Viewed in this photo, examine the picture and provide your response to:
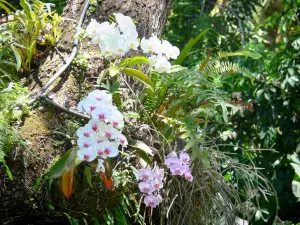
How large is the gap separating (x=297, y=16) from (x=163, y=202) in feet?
10.5

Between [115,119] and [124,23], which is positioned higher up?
[124,23]

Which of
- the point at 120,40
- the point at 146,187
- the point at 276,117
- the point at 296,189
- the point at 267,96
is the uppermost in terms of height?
the point at 120,40

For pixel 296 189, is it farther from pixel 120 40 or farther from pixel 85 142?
pixel 85 142

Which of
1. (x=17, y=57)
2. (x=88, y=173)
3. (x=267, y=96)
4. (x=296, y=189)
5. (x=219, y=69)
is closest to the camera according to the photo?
(x=88, y=173)

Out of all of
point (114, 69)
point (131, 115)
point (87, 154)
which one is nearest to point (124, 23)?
point (114, 69)

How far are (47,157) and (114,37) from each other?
1.66 feet

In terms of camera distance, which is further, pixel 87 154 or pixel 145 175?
pixel 145 175

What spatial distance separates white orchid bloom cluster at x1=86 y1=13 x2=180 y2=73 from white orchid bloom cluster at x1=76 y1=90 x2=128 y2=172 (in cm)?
32

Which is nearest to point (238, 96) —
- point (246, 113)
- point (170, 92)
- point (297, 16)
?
point (246, 113)

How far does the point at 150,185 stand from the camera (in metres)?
1.96

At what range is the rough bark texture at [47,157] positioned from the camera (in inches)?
73.0

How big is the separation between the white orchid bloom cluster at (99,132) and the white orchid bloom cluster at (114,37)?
31 centimetres

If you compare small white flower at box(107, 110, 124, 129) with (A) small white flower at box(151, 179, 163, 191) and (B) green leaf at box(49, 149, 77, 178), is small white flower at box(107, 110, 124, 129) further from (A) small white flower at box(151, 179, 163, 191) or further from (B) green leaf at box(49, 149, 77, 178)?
(A) small white flower at box(151, 179, 163, 191)

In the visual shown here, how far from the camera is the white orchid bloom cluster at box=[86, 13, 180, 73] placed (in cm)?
→ 203
